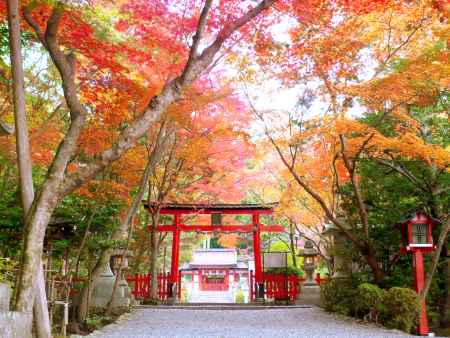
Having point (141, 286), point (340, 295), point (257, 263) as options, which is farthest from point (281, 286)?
point (141, 286)

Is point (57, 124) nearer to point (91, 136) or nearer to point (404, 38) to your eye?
point (91, 136)

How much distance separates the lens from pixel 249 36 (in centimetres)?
970

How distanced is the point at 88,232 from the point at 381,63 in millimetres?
7083

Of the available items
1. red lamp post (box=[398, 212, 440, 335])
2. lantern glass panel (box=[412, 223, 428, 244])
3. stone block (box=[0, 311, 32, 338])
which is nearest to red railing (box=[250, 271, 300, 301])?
red lamp post (box=[398, 212, 440, 335])

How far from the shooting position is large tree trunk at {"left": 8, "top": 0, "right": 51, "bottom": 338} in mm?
5617

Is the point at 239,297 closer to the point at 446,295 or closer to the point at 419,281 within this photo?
the point at 446,295

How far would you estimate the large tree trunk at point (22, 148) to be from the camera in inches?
221

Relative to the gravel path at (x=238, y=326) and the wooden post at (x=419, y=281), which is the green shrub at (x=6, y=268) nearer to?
the gravel path at (x=238, y=326)

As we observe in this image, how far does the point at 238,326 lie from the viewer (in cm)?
928

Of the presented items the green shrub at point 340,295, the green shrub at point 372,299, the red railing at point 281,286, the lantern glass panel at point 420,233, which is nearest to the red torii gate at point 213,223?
the red railing at point 281,286

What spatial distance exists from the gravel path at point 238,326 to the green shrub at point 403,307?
0.33 m

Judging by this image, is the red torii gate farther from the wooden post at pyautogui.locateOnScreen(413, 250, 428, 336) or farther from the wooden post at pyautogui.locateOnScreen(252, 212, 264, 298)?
the wooden post at pyautogui.locateOnScreen(413, 250, 428, 336)

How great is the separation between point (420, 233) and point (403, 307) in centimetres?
150

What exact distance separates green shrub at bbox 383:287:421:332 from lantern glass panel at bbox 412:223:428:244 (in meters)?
0.98
